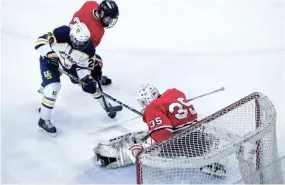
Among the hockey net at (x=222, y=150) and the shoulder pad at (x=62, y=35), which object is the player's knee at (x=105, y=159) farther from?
the shoulder pad at (x=62, y=35)

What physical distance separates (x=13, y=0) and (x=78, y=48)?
2.12m

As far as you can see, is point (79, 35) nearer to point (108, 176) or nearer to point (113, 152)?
point (113, 152)

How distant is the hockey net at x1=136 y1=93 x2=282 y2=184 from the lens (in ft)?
9.39

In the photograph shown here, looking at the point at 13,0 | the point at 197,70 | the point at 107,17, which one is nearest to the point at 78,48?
the point at 107,17

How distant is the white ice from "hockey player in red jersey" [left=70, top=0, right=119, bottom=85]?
54 centimetres

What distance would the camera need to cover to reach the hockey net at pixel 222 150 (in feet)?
9.39

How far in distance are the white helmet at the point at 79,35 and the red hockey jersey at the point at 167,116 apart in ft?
2.17

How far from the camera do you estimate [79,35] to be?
3.61 meters

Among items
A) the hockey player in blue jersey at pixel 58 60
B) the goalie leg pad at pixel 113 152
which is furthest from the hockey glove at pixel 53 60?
the goalie leg pad at pixel 113 152

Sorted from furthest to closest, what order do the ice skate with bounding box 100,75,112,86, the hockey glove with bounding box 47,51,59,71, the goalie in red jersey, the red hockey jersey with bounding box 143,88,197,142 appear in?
the ice skate with bounding box 100,75,112,86 → the hockey glove with bounding box 47,51,59,71 → the red hockey jersey with bounding box 143,88,197,142 → the goalie in red jersey

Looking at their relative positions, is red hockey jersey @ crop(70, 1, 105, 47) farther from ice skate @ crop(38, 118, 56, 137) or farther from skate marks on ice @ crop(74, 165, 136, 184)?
skate marks on ice @ crop(74, 165, 136, 184)

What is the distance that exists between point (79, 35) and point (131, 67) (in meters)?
1.17

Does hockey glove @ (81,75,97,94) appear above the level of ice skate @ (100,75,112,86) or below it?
below

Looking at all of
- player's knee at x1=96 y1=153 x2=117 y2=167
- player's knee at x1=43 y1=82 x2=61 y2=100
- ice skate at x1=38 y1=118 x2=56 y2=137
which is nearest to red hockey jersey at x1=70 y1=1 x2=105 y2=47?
player's knee at x1=43 y1=82 x2=61 y2=100
